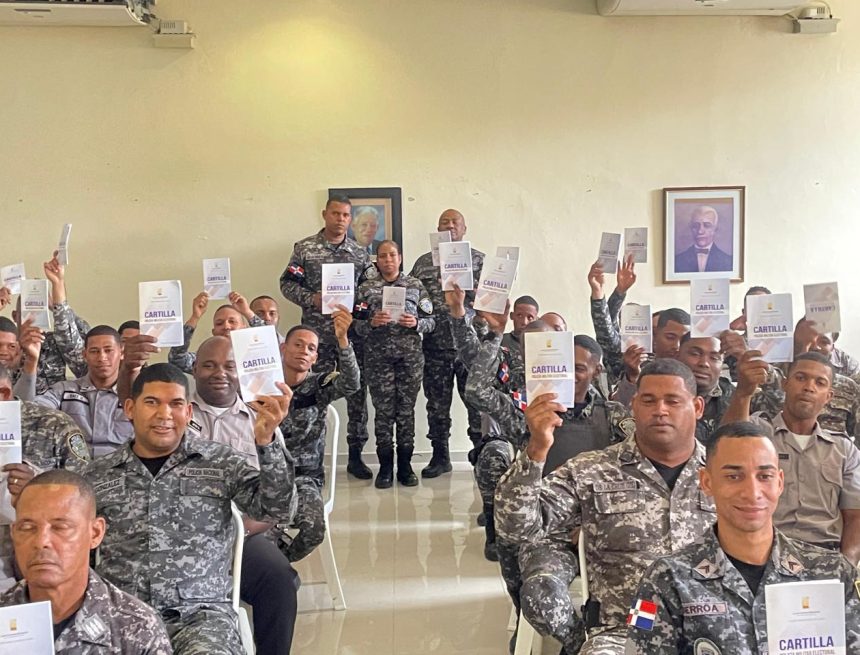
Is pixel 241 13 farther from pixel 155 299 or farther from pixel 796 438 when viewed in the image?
pixel 796 438

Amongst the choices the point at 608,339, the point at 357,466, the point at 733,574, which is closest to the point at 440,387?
the point at 357,466

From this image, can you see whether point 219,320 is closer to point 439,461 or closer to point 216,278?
point 216,278

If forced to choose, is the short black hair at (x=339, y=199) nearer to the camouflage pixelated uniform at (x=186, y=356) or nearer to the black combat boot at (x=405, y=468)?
the camouflage pixelated uniform at (x=186, y=356)

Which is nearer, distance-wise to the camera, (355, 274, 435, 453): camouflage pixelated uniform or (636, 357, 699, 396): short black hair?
(636, 357, 699, 396): short black hair

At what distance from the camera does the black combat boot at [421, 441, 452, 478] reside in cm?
573

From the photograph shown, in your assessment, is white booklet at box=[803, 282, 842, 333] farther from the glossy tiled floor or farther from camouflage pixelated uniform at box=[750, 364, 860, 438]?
the glossy tiled floor

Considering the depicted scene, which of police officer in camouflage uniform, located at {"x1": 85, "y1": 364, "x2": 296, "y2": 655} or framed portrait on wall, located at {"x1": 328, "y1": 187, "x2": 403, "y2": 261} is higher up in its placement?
framed portrait on wall, located at {"x1": 328, "y1": 187, "x2": 403, "y2": 261}

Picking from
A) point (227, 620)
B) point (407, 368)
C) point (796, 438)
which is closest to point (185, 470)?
point (227, 620)

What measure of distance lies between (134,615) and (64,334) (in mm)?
2958

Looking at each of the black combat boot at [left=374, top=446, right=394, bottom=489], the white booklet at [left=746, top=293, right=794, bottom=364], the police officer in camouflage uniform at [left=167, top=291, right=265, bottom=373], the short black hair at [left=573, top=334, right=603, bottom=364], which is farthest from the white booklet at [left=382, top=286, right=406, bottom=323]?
the white booklet at [left=746, top=293, right=794, bottom=364]

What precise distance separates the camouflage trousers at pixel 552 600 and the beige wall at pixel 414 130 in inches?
145

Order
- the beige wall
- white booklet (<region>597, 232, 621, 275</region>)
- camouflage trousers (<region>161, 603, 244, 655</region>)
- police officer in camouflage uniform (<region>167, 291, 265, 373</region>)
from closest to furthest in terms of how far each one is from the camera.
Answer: camouflage trousers (<region>161, 603, 244, 655</region>), police officer in camouflage uniform (<region>167, 291, 265, 373</region>), white booklet (<region>597, 232, 621, 275</region>), the beige wall

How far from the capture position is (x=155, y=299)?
3.44 m

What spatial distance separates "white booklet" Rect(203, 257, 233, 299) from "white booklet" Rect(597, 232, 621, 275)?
2181 mm
